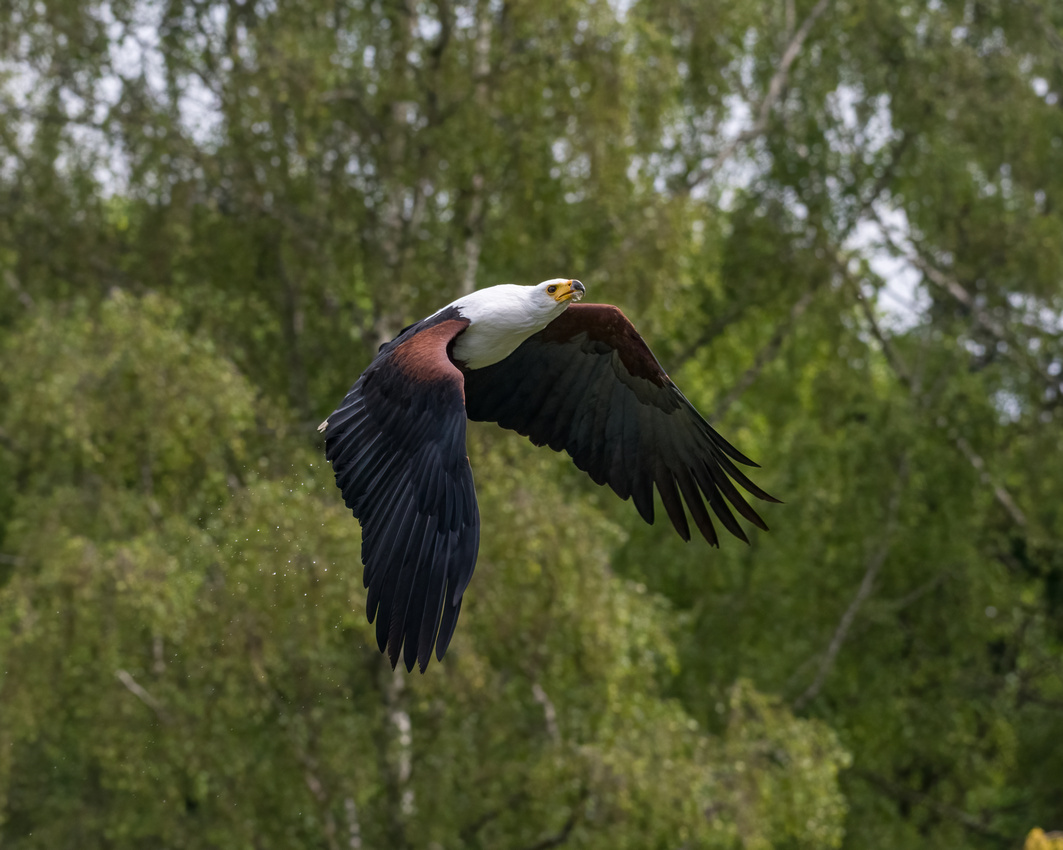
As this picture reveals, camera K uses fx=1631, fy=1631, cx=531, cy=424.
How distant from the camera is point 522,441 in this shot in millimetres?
13180

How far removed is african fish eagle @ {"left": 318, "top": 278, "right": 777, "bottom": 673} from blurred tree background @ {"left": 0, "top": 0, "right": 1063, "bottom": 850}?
14.9ft

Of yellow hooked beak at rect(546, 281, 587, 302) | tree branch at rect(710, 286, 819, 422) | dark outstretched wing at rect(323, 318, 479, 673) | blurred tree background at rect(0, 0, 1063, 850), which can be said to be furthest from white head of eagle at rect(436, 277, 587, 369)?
tree branch at rect(710, 286, 819, 422)

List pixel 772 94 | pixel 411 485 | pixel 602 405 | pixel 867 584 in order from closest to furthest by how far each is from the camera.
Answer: pixel 411 485 → pixel 602 405 → pixel 867 584 → pixel 772 94

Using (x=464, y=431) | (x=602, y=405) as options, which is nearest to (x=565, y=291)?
(x=464, y=431)

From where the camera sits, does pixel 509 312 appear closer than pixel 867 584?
Yes

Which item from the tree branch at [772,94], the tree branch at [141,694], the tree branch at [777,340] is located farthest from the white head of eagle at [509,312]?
the tree branch at [777,340]

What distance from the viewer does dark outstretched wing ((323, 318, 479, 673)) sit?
528 centimetres

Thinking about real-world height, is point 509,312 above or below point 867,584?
above

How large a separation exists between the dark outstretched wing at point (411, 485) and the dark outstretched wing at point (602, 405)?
0.99 meters

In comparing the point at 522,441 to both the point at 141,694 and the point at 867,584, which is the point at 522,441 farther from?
the point at 867,584

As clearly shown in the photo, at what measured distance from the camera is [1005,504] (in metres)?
18.1

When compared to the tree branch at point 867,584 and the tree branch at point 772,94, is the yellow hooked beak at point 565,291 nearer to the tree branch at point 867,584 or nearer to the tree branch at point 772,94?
the tree branch at point 772,94

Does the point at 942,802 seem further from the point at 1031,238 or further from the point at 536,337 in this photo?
the point at 536,337

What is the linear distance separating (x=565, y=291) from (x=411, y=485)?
1195mm
